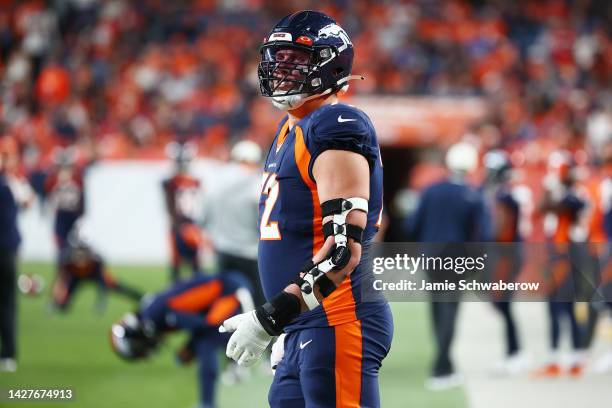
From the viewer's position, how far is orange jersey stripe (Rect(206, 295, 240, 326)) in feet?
20.7

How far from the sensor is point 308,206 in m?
3.30

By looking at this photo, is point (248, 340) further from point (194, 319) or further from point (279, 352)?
point (194, 319)

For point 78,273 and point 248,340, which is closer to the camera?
point 248,340

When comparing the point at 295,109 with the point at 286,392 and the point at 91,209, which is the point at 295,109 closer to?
the point at 286,392

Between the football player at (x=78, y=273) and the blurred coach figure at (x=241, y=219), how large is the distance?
258cm

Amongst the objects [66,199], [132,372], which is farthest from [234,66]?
[132,372]

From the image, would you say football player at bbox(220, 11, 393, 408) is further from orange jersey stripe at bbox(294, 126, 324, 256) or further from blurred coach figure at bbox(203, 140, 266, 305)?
blurred coach figure at bbox(203, 140, 266, 305)

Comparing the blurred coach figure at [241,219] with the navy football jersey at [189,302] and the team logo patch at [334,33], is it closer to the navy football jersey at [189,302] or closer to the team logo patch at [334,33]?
the navy football jersey at [189,302]

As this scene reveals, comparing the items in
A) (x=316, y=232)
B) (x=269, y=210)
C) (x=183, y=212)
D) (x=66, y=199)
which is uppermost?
(x=66, y=199)

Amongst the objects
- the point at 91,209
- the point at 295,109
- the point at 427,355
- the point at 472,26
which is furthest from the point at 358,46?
the point at 295,109

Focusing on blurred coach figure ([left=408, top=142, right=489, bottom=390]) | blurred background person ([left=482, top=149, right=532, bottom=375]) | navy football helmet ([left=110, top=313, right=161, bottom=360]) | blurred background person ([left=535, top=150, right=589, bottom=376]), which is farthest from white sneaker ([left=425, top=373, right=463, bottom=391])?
navy football helmet ([left=110, top=313, right=161, bottom=360])

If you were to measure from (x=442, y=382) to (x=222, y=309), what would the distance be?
2.14m

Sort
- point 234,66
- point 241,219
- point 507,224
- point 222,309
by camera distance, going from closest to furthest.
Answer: point 222,309, point 241,219, point 507,224, point 234,66

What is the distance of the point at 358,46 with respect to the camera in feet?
61.1
